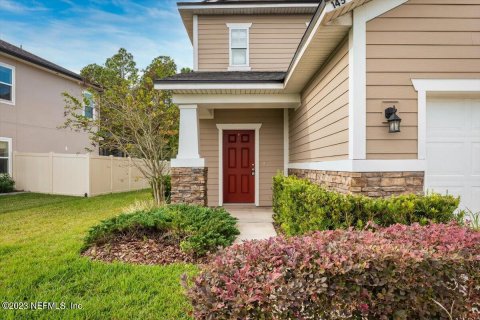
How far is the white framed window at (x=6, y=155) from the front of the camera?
39.0 feet

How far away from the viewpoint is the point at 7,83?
39.7ft

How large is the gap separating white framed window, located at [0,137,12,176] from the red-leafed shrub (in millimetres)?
13412

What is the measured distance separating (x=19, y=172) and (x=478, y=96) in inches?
586

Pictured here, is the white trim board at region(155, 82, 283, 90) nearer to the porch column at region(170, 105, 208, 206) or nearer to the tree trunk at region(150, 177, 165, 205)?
the porch column at region(170, 105, 208, 206)

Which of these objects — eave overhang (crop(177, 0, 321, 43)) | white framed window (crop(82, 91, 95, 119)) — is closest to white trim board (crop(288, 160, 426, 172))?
white framed window (crop(82, 91, 95, 119))

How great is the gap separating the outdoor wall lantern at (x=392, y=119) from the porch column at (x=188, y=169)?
4.25 m

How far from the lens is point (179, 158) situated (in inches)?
277

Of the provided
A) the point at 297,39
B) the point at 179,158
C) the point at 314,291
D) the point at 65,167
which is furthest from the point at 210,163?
the point at 314,291

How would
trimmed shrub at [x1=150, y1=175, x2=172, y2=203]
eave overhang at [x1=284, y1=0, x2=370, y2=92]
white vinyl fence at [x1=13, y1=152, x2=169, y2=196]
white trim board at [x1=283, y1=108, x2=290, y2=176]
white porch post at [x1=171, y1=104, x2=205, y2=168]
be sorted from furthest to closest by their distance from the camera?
white vinyl fence at [x1=13, y1=152, x2=169, y2=196] → white trim board at [x1=283, y1=108, x2=290, y2=176] → trimmed shrub at [x1=150, y1=175, x2=172, y2=203] → white porch post at [x1=171, y1=104, x2=205, y2=168] → eave overhang at [x1=284, y1=0, x2=370, y2=92]

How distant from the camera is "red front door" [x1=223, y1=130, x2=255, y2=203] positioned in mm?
9375

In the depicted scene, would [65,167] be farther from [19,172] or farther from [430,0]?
[430,0]

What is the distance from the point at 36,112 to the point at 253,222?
1203 cm

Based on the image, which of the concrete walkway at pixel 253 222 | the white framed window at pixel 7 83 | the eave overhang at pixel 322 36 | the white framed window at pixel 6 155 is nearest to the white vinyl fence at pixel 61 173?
the white framed window at pixel 6 155

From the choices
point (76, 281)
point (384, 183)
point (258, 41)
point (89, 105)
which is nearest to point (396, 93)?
point (384, 183)
